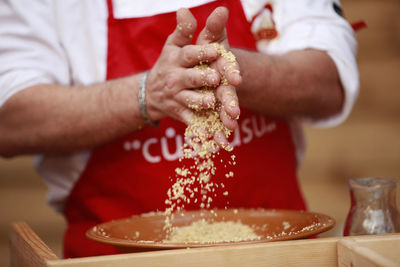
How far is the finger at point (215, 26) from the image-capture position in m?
0.83

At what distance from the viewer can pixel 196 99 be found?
0.86 meters

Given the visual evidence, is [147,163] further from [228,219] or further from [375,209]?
[375,209]

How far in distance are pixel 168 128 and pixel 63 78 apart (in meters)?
0.28

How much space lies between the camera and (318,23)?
1.23 meters

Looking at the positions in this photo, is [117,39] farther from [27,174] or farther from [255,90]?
[27,174]

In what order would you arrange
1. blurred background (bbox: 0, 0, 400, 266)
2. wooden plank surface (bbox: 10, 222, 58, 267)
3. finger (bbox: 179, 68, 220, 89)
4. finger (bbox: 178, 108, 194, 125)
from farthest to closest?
blurred background (bbox: 0, 0, 400, 266)
finger (bbox: 178, 108, 194, 125)
finger (bbox: 179, 68, 220, 89)
wooden plank surface (bbox: 10, 222, 58, 267)

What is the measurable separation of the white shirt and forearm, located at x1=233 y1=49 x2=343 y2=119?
0.03 metres

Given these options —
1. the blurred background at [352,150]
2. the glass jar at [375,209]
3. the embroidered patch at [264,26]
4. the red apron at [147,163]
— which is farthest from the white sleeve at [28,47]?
the blurred background at [352,150]

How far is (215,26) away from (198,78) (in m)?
0.09

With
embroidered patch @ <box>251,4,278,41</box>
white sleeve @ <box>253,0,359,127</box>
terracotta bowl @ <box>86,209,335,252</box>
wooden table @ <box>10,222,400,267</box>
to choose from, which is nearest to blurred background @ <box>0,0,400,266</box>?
white sleeve @ <box>253,0,359,127</box>

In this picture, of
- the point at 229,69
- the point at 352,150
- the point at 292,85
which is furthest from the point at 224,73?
the point at 352,150

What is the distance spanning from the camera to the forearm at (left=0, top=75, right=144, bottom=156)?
107cm

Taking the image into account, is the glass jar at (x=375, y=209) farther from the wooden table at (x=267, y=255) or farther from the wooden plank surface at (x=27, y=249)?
the wooden plank surface at (x=27, y=249)

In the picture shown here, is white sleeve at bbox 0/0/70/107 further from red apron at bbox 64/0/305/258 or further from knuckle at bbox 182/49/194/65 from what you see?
knuckle at bbox 182/49/194/65
